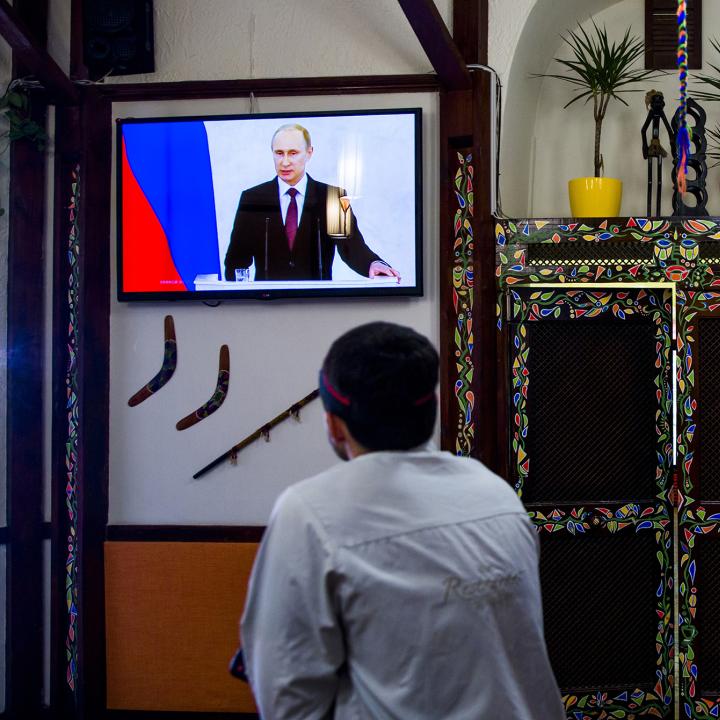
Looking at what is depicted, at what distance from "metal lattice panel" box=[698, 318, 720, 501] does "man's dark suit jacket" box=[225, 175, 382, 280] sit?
1.39 metres

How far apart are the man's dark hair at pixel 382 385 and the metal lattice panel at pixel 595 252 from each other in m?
2.19

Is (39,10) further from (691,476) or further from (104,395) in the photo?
(691,476)

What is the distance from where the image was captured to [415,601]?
3.71 ft

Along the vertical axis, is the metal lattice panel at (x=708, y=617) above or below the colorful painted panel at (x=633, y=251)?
below

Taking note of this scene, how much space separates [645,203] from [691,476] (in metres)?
1.31

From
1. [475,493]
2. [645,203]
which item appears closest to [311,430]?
[645,203]

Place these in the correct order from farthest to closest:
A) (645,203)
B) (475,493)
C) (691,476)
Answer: (645,203), (691,476), (475,493)

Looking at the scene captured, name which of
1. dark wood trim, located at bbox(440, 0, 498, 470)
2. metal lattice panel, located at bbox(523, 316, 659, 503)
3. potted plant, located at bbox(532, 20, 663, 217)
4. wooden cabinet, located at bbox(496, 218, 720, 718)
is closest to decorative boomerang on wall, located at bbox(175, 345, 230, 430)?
dark wood trim, located at bbox(440, 0, 498, 470)

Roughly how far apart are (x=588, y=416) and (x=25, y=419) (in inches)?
89.8

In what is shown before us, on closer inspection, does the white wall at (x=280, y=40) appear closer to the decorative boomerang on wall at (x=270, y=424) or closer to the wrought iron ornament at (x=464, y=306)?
the wrought iron ornament at (x=464, y=306)

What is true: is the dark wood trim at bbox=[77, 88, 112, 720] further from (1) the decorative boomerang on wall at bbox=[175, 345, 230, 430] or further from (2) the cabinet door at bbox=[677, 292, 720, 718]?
(2) the cabinet door at bbox=[677, 292, 720, 718]

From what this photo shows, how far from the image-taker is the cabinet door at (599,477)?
330cm

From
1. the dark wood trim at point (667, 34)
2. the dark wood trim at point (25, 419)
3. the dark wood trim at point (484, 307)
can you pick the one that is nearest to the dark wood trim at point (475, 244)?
the dark wood trim at point (484, 307)

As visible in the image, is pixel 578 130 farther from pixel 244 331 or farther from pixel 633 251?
pixel 244 331
